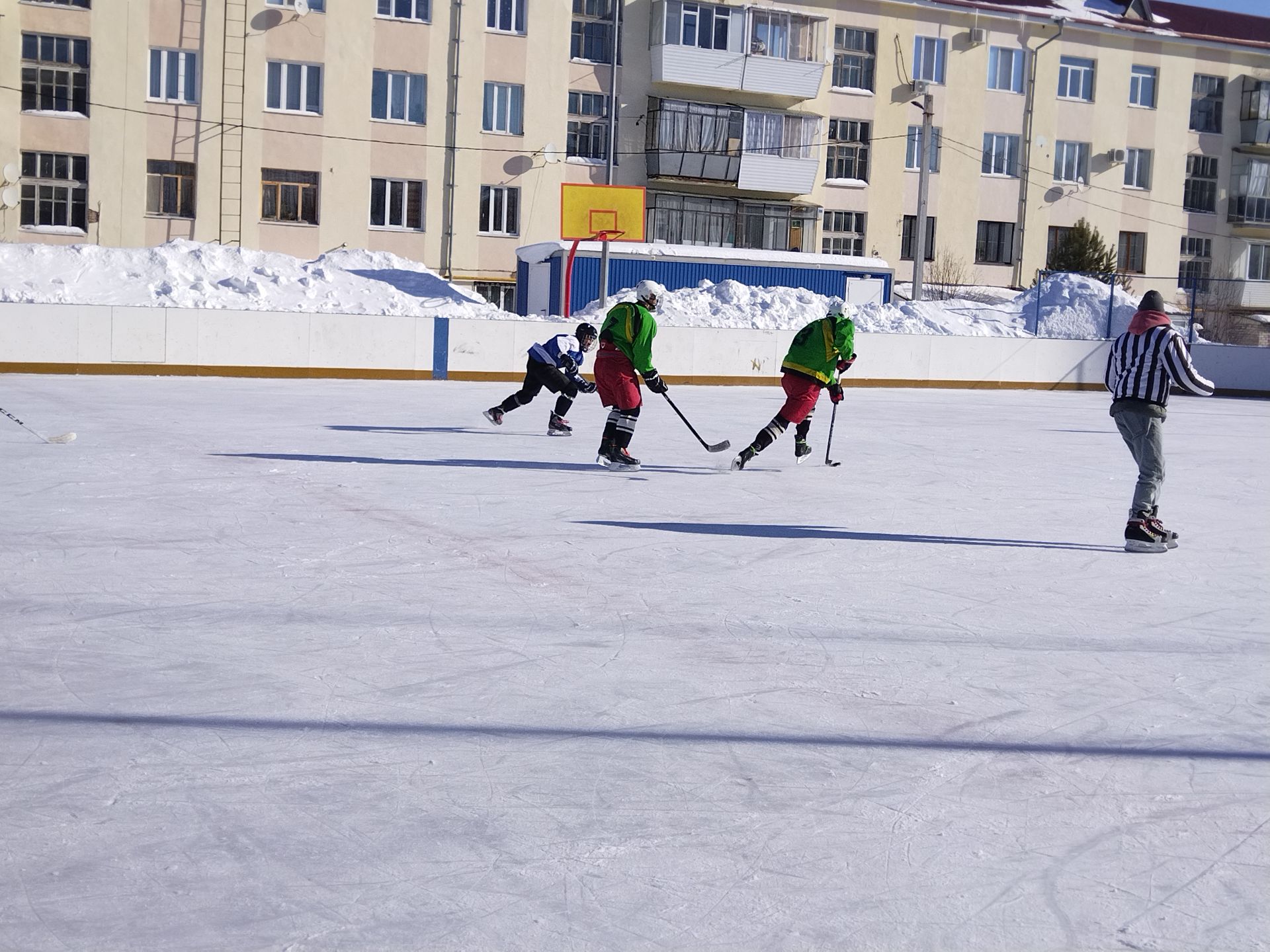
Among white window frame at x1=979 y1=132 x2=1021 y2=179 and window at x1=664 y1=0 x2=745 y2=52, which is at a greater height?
window at x1=664 y1=0 x2=745 y2=52

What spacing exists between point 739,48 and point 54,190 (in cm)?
1594

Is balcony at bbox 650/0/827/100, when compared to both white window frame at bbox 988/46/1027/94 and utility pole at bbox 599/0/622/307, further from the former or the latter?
white window frame at bbox 988/46/1027/94

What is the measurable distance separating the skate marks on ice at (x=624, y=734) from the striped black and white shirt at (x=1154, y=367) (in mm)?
3847

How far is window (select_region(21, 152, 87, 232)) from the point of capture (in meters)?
29.6

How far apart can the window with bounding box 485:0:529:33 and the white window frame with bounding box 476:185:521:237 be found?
11.6ft

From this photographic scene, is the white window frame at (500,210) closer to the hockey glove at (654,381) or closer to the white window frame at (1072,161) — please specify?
the white window frame at (1072,161)

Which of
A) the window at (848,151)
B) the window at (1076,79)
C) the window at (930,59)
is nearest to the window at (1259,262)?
the window at (1076,79)

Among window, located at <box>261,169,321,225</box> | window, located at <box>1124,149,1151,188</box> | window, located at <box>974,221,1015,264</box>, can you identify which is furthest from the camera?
window, located at <box>1124,149,1151,188</box>

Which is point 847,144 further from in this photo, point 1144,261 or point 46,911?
point 46,911

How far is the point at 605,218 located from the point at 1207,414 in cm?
1346

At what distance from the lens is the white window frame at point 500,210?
32938mm

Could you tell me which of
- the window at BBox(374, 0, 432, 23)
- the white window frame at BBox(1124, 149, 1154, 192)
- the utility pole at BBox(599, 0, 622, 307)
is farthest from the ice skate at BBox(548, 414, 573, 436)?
the white window frame at BBox(1124, 149, 1154, 192)

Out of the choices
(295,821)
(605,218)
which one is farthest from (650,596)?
(605,218)

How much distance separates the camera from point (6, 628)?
15.3ft
